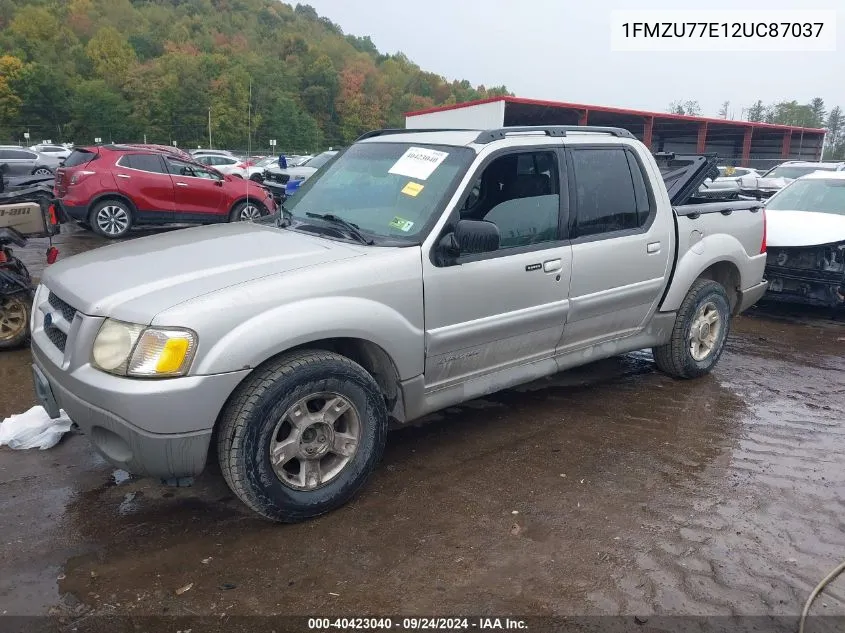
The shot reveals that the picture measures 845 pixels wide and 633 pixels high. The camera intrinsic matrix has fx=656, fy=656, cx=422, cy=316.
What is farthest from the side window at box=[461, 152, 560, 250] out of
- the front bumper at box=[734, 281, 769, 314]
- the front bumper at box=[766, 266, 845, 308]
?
the front bumper at box=[766, 266, 845, 308]

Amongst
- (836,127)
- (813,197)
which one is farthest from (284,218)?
(836,127)

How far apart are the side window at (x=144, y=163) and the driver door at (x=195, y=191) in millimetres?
183

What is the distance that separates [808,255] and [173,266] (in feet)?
22.4

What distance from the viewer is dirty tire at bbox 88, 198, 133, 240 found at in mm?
11508

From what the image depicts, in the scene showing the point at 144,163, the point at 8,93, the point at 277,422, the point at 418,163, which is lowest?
the point at 277,422

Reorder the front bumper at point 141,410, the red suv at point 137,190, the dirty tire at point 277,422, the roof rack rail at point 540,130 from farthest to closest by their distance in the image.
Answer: the red suv at point 137,190
the roof rack rail at point 540,130
the dirty tire at point 277,422
the front bumper at point 141,410

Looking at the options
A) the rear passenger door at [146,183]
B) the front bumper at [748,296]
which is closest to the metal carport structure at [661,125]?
the rear passenger door at [146,183]

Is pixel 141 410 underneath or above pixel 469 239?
underneath

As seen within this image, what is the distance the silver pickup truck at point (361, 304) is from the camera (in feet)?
9.13

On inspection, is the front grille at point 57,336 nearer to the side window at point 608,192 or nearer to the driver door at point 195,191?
the side window at point 608,192

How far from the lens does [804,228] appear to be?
750cm

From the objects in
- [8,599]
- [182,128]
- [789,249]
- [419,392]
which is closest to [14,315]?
[8,599]

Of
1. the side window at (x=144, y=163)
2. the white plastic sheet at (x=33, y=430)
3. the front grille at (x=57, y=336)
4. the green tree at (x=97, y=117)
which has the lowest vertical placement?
the white plastic sheet at (x=33, y=430)

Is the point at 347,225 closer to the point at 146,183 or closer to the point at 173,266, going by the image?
the point at 173,266
